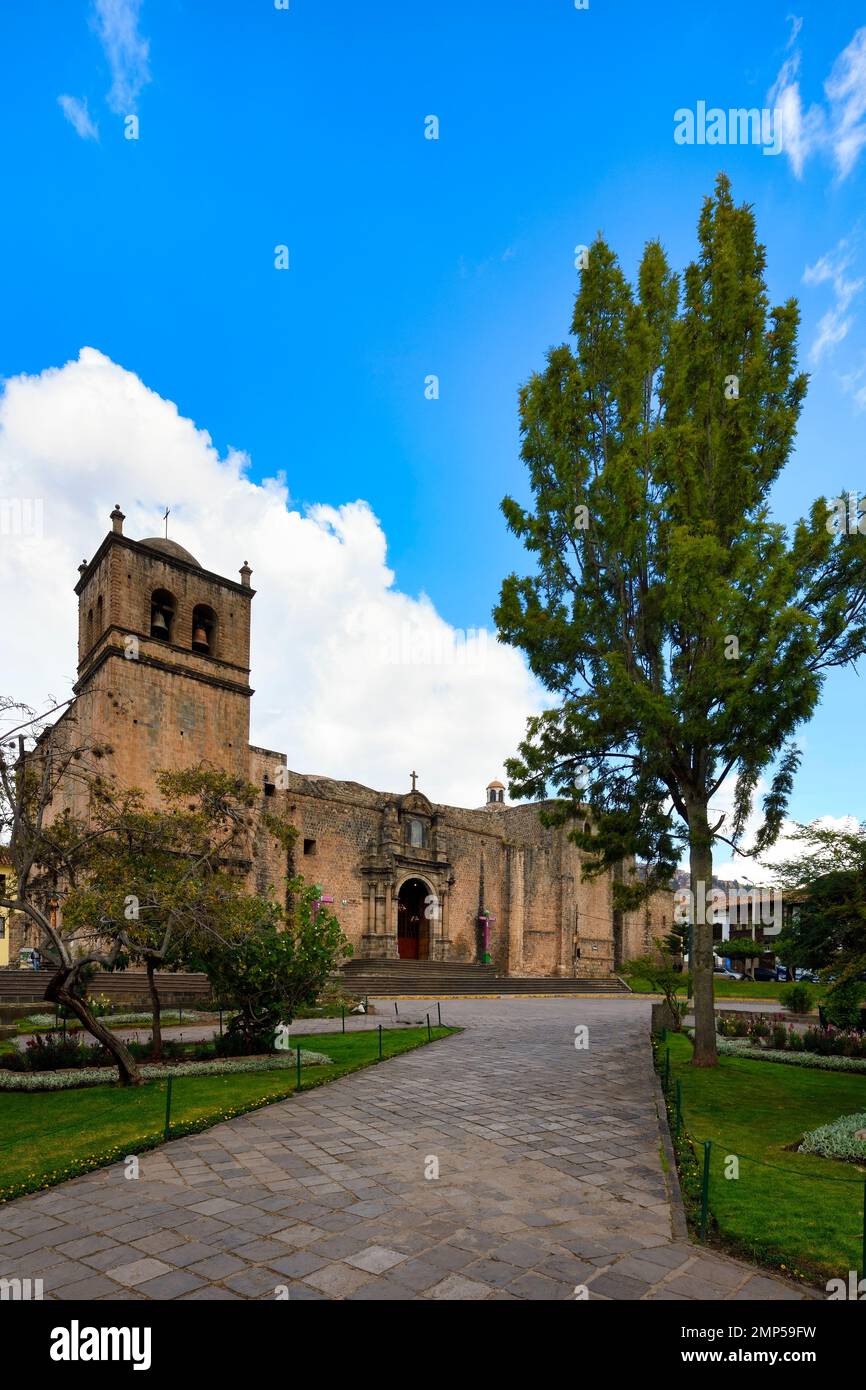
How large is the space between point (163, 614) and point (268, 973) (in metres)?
18.3

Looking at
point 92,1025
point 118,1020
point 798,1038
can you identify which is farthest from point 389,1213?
point 118,1020

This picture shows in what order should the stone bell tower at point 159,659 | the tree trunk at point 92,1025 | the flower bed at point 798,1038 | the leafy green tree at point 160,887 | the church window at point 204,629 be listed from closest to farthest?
1. the tree trunk at point 92,1025
2. the leafy green tree at point 160,887
3. the flower bed at point 798,1038
4. the stone bell tower at point 159,659
5. the church window at point 204,629

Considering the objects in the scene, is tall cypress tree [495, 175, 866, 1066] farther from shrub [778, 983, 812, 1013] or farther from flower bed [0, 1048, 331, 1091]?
shrub [778, 983, 812, 1013]

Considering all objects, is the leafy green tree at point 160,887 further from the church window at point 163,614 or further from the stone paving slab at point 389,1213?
the church window at point 163,614

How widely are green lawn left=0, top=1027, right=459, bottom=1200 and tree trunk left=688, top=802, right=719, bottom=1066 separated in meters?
5.12

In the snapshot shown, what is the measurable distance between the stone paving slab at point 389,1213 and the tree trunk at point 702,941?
9.56ft

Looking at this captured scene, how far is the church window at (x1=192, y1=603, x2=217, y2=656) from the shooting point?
28688mm

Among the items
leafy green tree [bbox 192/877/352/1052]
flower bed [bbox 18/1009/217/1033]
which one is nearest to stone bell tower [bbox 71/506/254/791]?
flower bed [bbox 18/1009/217/1033]

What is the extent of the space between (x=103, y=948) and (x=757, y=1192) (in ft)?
64.5

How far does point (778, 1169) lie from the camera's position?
249 inches

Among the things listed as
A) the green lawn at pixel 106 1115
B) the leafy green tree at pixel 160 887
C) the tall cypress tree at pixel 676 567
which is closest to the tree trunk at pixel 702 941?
the tall cypress tree at pixel 676 567

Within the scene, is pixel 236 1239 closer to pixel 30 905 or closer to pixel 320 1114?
pixel 320 1114

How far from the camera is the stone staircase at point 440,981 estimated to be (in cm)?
2836
